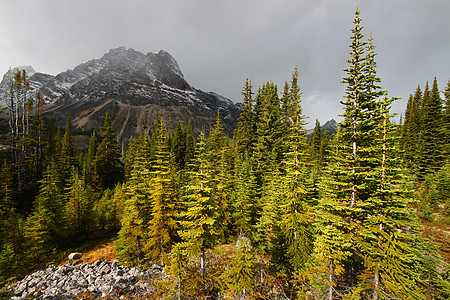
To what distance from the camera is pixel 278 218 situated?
16.2 m

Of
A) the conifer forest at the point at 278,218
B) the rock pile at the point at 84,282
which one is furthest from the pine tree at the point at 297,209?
the rock pile at the point at 84,282

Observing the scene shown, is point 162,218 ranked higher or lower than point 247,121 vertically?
lower

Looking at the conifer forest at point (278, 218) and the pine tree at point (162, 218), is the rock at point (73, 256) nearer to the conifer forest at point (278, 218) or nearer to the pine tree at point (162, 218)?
the conifer forest at point (278, 218)

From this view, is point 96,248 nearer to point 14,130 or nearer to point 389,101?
point 14,130

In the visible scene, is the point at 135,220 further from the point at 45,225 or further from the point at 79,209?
the point at 79,209

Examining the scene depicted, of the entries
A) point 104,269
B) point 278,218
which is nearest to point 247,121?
point 278,218

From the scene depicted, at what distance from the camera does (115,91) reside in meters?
178

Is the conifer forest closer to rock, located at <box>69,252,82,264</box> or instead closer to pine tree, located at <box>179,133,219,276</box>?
pine tree, located at <box>179,133,219,276</box>

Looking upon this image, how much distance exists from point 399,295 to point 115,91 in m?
222

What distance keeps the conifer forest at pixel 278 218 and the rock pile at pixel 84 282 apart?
148cm

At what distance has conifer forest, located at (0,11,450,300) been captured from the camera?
31.7 ft

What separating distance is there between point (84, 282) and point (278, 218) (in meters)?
19.6

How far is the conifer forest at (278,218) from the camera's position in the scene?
31.7ft

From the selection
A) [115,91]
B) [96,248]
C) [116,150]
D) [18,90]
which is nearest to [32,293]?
[96,248]
